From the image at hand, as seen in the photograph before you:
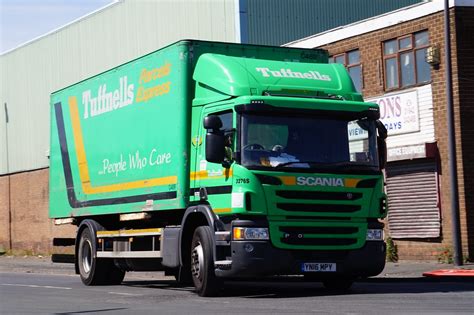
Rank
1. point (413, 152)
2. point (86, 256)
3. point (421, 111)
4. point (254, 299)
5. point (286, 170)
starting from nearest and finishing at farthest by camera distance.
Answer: point (286, 170)
point (254, 299)
point (86, 256)
point (413, 152)
point (421, 111)

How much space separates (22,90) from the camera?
166 ft

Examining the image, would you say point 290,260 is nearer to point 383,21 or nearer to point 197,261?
point 197,261

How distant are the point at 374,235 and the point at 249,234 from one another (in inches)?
88.1

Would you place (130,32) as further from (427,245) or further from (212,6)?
(427,245)

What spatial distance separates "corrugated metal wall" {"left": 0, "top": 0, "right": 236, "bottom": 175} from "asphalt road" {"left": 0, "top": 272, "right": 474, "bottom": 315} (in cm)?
1908

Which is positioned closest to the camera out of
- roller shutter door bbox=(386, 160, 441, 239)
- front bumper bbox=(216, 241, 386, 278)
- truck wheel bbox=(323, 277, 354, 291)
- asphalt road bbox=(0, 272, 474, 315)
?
asphalt road bbox=(0, 272, 474, 315)

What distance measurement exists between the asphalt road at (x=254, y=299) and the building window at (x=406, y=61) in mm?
8168

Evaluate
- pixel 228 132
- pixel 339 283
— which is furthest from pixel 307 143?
pixel 339 283

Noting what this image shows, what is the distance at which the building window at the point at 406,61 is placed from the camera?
26281 millimetres

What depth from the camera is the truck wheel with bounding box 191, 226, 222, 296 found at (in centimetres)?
1536

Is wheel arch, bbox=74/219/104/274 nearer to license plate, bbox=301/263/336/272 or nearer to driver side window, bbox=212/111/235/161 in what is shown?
driver side window, bbox=212/111/235/161

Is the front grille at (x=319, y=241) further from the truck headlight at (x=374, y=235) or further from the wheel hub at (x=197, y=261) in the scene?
the wheel hub at (x=197, y=261)

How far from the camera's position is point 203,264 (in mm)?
15469

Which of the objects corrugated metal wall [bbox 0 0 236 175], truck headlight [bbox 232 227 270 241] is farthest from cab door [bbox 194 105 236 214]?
corrugated metal wall [bbox 0 0 236 175]
